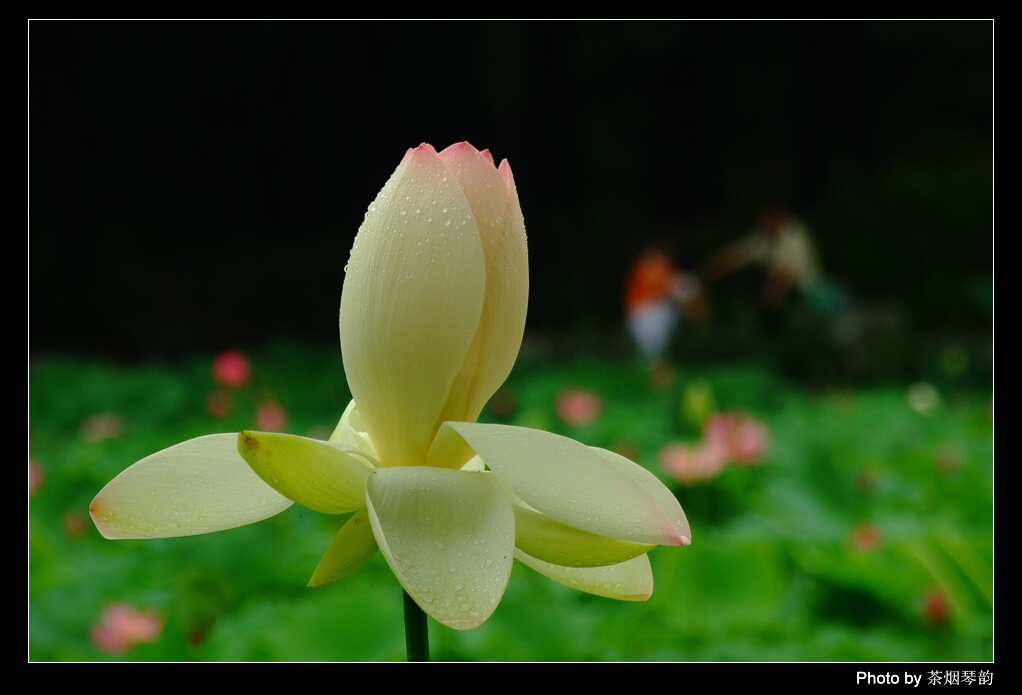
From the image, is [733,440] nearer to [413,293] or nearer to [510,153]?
[413,293]

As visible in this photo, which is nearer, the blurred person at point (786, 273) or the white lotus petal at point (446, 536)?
the white lotus petal at point (446, 536)

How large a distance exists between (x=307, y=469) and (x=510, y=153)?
4.67 metres

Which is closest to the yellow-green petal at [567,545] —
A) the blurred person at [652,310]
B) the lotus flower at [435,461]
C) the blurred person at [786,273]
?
the lotus flower at [435,461]

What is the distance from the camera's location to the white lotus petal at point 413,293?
246 mm

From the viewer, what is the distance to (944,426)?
7.29 ft

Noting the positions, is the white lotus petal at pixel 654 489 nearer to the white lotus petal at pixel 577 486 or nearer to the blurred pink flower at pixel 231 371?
the white lotus petal at pixel 577 486

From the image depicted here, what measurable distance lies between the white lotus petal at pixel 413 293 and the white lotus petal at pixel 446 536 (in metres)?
0.02

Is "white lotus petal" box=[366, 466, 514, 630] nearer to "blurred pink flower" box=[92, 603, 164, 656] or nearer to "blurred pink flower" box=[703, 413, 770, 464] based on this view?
"blurred pink flower" box=[92, 603, 164, 656]

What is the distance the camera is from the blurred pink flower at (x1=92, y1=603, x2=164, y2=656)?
86 centimetres

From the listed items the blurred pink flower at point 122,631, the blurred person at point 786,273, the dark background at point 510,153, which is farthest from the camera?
the dark background at point 510,153

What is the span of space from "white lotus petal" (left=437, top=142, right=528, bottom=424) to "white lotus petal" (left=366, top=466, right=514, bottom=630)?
0.11 feet

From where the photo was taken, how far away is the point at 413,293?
9.7 inches

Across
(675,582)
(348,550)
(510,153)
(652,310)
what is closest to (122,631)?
(675,582)

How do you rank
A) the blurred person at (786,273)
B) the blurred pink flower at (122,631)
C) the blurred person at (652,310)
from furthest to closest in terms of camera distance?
the blurred person at (786,273) → the blurred person at (652,310) → the blurred pink flower at (122,631)
